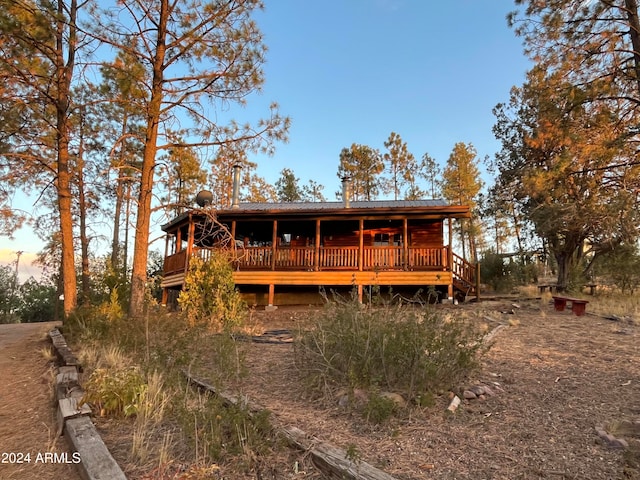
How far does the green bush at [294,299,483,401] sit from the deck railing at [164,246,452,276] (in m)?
8.81

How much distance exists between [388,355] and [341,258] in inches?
398

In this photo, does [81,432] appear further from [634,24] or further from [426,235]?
[426,235]

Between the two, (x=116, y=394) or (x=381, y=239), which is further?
(x=381, y=239)

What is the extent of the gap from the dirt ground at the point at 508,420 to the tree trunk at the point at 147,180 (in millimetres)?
4270

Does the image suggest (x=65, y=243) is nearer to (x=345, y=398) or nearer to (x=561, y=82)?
(x=345, y=398)

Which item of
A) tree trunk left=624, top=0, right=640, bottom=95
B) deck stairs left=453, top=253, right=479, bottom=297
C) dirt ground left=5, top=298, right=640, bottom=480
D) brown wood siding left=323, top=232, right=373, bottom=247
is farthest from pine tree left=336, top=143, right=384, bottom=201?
dirt ground left=5, top=298, right=640, bottom=480

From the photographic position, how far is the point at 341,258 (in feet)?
46.6

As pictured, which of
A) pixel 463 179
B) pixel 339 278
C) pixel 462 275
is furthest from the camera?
pixel 463 179

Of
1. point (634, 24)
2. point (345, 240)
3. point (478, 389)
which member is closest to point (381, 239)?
point (345, 240)

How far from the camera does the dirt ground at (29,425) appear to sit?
2.92 meters

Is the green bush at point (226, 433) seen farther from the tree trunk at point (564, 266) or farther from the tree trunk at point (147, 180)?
the tree trunk at point (564, 266)

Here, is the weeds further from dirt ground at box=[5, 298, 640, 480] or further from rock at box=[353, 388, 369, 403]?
dirt ground at box=[5, 298, 640, 480]

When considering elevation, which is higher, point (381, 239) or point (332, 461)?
point (381, 239)

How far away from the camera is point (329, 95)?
17750 mm
